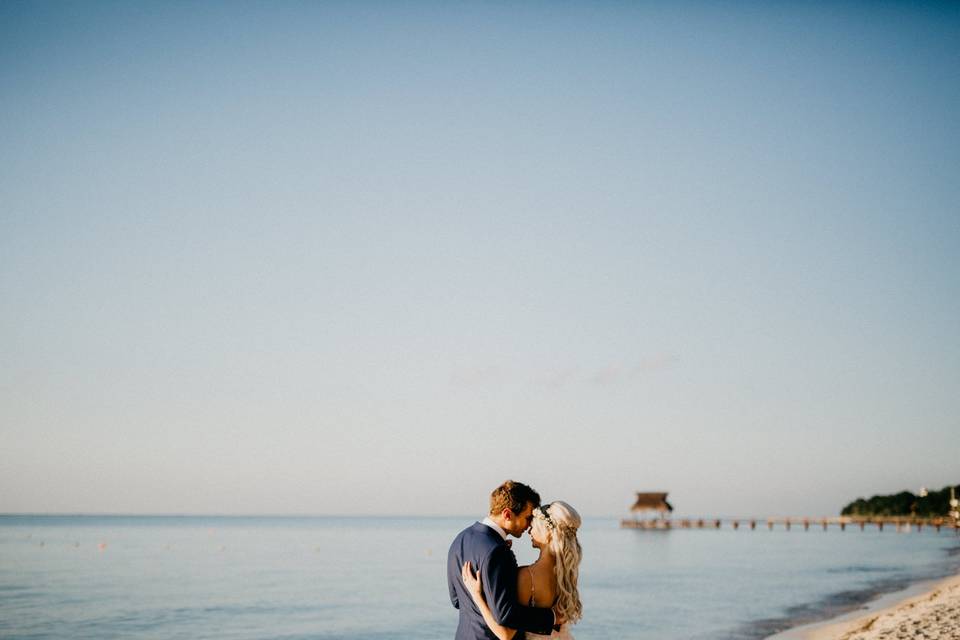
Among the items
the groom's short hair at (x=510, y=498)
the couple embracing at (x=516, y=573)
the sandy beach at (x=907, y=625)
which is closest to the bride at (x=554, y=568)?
the couple embracing at (x=516, y=573)

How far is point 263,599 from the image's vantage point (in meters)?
30.5

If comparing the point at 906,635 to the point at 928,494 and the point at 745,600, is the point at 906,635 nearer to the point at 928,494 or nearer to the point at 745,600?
the point at 745,600

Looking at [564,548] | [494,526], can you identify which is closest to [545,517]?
[564,548]

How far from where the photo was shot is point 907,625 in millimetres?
16234

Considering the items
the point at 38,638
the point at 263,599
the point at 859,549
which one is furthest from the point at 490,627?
the point at 859,549

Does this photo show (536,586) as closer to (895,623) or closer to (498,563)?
(498,563)

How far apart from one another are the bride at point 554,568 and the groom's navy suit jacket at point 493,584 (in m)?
0.06

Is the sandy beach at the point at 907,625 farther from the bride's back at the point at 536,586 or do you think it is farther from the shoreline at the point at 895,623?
the bride's back at the point at 536,586

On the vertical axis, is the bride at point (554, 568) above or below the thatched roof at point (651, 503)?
above

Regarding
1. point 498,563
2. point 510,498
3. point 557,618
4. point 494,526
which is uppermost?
point 510,498

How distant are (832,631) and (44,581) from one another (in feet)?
105

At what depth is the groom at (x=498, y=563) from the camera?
4484mm

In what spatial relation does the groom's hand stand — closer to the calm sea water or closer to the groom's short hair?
the groom's short hair

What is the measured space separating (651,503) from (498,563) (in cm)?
8880
